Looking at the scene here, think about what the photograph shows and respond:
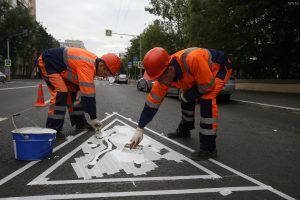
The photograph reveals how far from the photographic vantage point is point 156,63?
4648 millimetres

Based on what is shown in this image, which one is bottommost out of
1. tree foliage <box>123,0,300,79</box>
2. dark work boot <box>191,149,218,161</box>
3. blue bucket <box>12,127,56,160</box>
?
dark work boot <box>191,149,218,161</box>

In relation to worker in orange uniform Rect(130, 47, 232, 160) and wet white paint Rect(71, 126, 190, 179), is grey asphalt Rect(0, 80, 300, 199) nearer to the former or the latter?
wet white paint Rect(71, 126, 190, 179)

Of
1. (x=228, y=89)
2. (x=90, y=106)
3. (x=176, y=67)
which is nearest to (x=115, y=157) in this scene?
(x=90, y=106)

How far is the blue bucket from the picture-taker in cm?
454

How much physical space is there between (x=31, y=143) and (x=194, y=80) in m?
2.31

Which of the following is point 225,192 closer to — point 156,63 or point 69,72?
point 156,63

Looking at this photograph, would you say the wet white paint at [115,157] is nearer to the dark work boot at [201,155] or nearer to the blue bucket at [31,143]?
the dark work boot at [201,155]

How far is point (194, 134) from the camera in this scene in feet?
22.4

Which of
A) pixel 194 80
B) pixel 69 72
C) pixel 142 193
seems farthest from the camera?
pixel 69 72

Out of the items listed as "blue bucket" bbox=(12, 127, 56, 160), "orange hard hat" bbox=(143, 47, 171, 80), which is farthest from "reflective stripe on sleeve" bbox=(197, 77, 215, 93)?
"blue bucket" bbox=(12, 127, 56, 160)

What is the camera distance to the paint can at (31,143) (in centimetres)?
454

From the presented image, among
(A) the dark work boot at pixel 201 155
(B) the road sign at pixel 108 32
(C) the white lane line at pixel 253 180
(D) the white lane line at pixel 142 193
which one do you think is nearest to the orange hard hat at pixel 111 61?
(A) the dark work boot at pixel 201 155

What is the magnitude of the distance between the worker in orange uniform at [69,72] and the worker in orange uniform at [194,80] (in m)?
1.01

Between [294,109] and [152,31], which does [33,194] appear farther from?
[152,31]
